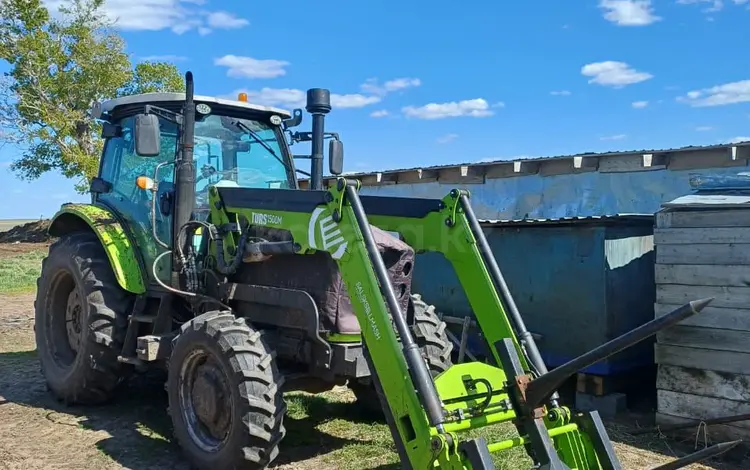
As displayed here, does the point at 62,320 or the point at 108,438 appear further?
the point at 62,320

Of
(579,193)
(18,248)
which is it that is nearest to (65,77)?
(18,248)

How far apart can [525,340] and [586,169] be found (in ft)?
28.8

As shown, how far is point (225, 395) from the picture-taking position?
4398mm

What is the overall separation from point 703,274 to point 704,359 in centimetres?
67

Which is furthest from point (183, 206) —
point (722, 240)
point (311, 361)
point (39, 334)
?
point (722, 240)

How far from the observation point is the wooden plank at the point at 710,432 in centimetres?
543

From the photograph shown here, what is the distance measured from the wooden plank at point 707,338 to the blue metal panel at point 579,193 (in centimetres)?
520

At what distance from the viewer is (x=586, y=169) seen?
39.6 feet

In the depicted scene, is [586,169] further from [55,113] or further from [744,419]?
[55,113]

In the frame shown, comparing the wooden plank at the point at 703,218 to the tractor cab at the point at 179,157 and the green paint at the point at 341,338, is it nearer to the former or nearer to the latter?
the tractor cab at the point at 179,157

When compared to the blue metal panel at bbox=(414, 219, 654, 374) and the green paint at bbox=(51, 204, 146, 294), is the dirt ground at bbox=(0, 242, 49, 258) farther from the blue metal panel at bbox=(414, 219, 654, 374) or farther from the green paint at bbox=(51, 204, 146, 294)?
the blue metal panel at bbox=(414, 219, 654, 374)

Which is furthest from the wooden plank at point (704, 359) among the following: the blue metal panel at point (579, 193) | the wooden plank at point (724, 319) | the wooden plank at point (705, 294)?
the blue metal panel at point (579, 193)

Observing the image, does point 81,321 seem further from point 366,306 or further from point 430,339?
point 366,306

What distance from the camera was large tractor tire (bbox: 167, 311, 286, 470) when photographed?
163 inches
